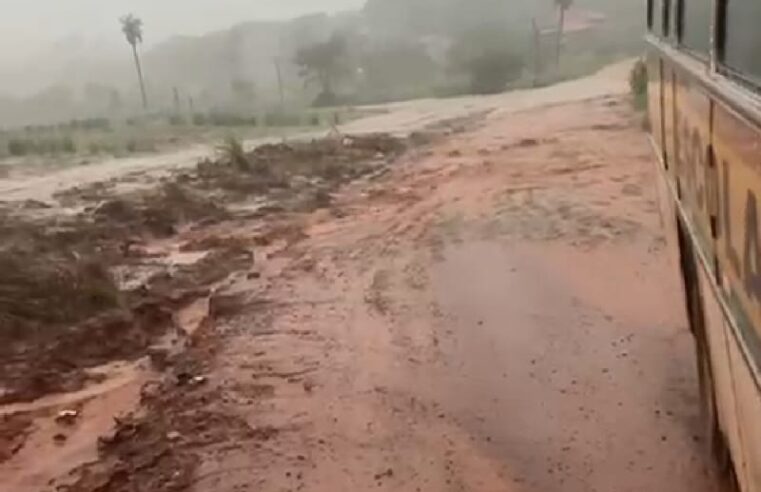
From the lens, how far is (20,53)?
216 ft

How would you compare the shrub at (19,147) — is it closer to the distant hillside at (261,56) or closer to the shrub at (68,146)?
the shrub at (68,146)

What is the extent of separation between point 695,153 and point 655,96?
261 cm

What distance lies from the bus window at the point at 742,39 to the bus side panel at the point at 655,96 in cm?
272

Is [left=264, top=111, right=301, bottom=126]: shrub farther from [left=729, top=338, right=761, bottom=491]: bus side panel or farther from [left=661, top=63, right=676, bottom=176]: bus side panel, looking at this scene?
[left=729, top=338, right=761, bottom=491]: bus side panel

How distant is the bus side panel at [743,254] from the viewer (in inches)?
106

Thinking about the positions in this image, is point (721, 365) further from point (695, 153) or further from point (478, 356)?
point (478, 356)

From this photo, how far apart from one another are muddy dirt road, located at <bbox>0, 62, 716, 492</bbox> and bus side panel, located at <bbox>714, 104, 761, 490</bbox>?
272 centimetres

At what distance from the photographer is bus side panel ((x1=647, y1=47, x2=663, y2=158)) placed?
6082mm

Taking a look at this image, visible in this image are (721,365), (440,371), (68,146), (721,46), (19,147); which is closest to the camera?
(721,46)

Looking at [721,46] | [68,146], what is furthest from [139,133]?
[721,46]

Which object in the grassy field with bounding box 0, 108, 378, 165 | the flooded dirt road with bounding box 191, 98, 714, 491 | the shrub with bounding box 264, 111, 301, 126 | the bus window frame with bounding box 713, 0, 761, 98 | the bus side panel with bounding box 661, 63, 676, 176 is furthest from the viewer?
the shrub with bounding box 264, 111, 301, 126

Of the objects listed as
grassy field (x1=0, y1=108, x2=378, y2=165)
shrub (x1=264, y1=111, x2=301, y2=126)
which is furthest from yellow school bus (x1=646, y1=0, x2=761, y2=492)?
shrub (x1=264, y1=111, x2=301, y2=126)

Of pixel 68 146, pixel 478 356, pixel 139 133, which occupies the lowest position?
pixel 139 133

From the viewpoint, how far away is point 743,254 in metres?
2.89
